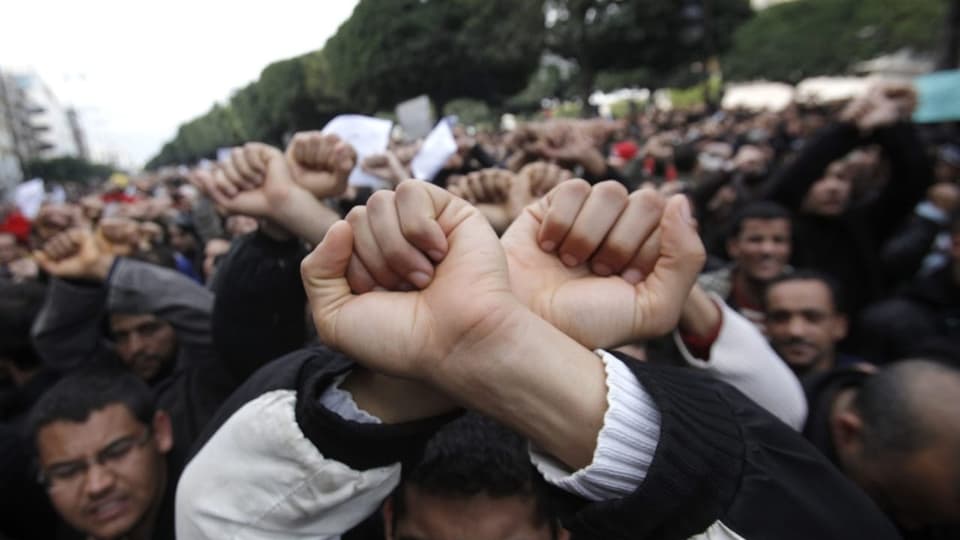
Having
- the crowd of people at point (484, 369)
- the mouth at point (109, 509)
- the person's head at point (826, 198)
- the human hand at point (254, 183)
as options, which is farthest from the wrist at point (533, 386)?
the person's head at point (826, 198)

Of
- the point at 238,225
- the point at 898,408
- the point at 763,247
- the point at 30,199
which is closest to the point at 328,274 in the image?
the point at 898,408

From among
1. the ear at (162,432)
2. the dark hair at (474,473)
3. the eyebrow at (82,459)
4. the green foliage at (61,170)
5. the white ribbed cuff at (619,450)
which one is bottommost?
the green foliage at (61,170)

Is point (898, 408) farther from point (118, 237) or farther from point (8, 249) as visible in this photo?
point (8, 249)

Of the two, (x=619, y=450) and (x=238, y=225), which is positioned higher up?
(x=619, y=450)

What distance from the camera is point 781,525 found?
0.78 metres

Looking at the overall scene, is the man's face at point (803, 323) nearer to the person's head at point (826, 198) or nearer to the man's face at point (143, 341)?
the person's head at point (826, 198)

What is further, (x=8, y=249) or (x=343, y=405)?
(x=8, y=249)

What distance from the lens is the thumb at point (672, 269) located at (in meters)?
0.86

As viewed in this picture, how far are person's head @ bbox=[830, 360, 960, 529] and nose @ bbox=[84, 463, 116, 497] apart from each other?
1.91 m

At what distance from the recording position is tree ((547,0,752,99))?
17031mm

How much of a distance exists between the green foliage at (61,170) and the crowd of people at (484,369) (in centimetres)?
3436

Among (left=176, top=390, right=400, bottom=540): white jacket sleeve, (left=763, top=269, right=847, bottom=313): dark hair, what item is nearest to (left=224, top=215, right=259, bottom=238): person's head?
(left=763, top=269, right=847, bottom=313): dark hair

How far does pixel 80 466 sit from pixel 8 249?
425cm

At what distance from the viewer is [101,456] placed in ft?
5.92
